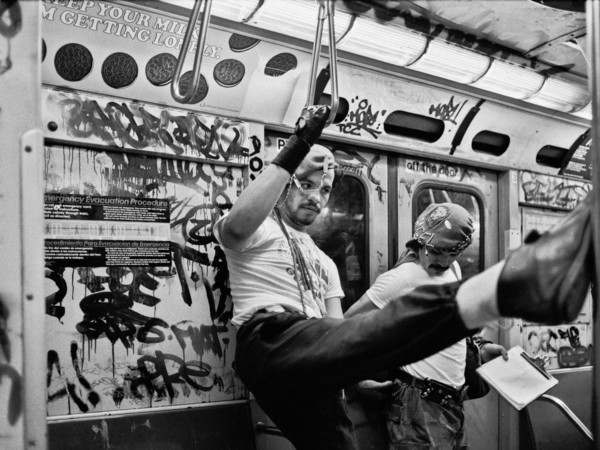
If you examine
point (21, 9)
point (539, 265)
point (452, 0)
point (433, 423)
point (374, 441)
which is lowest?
point (374, 441)

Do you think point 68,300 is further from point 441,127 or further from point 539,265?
point 441,127

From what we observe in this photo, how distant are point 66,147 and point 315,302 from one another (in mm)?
1277

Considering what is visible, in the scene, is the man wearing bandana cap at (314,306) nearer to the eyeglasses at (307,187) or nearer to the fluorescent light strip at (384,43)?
the eyeglasses at (307,187)

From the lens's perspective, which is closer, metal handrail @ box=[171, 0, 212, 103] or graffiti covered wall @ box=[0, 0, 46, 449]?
graffiti covered wall @ box=[0, 0, 46, 449]

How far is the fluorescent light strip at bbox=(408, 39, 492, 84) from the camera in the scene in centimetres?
322

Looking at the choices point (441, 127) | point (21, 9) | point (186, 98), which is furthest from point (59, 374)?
point (441, 127)

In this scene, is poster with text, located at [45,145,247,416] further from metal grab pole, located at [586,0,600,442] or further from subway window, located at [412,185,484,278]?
metal grab pole, located at [586,0,600,442]

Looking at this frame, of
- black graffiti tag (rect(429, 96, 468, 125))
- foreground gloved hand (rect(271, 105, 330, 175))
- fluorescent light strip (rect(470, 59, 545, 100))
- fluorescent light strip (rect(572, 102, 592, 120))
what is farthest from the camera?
fluorescent light strip (rect(572, 102, 592, 120))

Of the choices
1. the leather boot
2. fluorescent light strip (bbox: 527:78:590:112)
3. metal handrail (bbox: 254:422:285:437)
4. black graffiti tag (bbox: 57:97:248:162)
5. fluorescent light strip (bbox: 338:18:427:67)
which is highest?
fluorescent light strip (bbox: 338:18:427:67)

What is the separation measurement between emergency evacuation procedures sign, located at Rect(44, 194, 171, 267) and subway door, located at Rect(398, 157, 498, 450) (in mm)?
1632

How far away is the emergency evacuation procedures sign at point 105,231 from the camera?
7.86ft

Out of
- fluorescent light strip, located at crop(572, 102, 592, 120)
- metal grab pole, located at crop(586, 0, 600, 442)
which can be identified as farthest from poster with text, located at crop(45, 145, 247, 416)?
fluorescent light strip, located at crop(572, 102, 592, 120)

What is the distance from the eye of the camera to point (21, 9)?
1.34m

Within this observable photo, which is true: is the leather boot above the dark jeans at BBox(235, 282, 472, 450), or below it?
above
